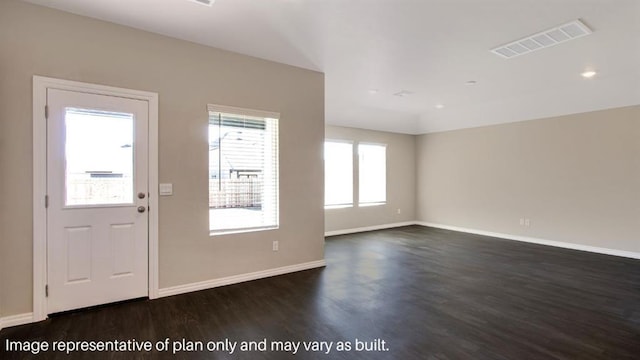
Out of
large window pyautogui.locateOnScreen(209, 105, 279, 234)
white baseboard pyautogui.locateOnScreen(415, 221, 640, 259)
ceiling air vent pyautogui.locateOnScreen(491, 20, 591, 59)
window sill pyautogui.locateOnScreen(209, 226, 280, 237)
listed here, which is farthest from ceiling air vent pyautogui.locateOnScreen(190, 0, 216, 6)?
white baseboard pyautogui.locateOnScreen(415, 221, 640, 259)

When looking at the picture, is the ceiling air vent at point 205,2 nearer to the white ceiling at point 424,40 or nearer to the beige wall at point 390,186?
the white ceiling at point 424,40

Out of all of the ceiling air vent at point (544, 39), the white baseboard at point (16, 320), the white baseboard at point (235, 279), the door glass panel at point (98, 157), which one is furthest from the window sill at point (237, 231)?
the ceiling air vent at point (544, 39)

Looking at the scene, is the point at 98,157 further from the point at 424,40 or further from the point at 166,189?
the point at 424,40

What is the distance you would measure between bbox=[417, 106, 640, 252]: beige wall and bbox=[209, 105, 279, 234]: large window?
529 cm

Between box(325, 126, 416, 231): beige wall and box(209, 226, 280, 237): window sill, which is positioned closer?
box(209, 226, 280, 237): window sill

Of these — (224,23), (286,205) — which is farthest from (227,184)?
(224,23)

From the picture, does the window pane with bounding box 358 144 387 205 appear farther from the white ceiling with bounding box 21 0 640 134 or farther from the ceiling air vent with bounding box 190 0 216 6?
the ceiling air vent with bounding box 190 0 216 6

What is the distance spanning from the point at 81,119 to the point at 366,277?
11.9 feet

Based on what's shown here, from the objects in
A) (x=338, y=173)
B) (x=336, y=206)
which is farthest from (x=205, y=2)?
(x=336, y=206)

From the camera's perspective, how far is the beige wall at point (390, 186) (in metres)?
7.18

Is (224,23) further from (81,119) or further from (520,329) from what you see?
(520,329)

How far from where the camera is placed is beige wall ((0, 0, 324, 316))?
109 inches

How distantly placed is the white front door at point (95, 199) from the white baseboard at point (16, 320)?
148 mm

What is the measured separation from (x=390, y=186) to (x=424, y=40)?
16.6ft
